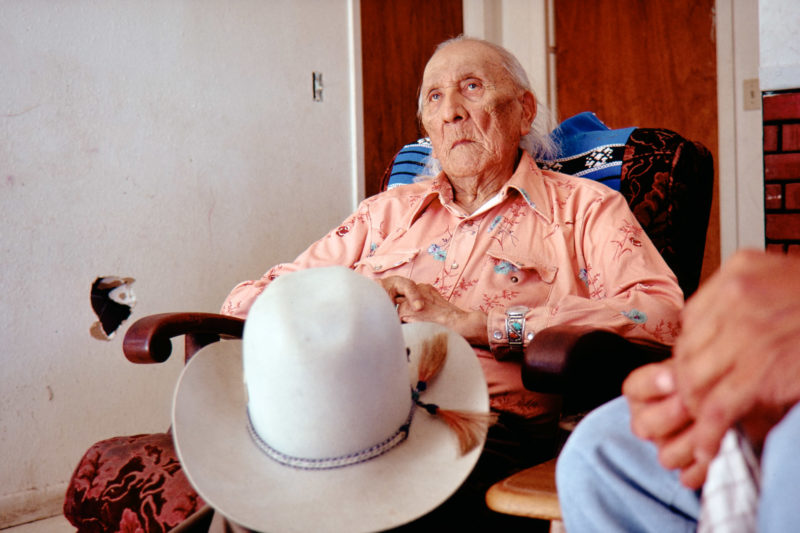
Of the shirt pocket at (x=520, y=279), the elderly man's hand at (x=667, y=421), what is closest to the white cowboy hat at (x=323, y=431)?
the elderly man's hand at (x=667, y=421)

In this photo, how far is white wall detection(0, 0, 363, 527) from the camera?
212 centimetres

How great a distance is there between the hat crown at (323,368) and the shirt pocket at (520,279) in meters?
0.68

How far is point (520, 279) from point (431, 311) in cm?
25

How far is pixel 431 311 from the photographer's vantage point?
1.38 m

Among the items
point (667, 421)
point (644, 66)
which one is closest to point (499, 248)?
point (667, 421)

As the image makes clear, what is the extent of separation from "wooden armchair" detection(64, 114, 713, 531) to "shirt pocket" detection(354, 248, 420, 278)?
0.38 metres

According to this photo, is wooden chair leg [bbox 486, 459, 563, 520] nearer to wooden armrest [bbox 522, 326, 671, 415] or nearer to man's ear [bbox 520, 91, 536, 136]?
wooden armrest [bbox 522, 326, 671, 415]

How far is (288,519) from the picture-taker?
814mm

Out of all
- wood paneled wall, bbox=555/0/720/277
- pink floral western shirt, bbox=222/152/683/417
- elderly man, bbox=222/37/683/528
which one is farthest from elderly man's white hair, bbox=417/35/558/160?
wood paneled wall, bbox=555/0/720/277

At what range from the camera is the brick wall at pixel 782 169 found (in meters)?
1.71

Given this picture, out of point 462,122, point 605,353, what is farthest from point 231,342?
point 462,122

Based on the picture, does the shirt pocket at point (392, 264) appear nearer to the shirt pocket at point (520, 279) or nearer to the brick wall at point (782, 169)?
the shirt pocket at point (520, 279)

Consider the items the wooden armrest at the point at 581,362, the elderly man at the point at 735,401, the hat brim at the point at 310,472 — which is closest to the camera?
the elderly man at the point at 735,401

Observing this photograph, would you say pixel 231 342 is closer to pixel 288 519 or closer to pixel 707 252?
pixel 288 519
